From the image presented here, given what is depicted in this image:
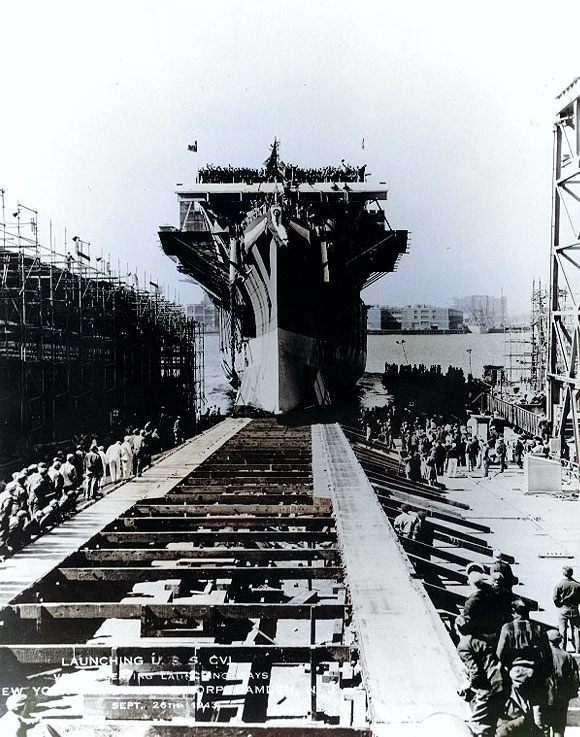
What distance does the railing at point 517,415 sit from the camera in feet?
69.6

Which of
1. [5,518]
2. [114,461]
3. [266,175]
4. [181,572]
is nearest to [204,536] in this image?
[181,572]

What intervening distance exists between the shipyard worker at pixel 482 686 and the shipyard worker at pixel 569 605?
2713 mm

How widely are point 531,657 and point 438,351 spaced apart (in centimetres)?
4476

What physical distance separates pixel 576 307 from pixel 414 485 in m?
5.12

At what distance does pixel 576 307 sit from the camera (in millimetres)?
11977

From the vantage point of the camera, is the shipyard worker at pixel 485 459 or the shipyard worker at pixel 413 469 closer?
the shipyard worker at pixel 413 469

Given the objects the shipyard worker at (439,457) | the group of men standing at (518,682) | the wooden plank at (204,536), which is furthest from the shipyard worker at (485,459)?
the group of men standing at (518,682)

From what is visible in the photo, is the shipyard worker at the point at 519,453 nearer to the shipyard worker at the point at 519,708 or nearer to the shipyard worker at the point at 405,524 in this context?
the shipyard worker at the point at 405,524

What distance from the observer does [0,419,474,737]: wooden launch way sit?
5.05 m

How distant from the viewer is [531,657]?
15.0ft

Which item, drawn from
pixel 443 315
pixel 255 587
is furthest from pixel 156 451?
pixel 443 315

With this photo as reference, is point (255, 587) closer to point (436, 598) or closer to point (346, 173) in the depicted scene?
point (436, 598)

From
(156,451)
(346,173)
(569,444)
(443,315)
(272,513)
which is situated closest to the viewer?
(272,513)

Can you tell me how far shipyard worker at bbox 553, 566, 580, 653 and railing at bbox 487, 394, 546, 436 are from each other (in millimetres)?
12080
